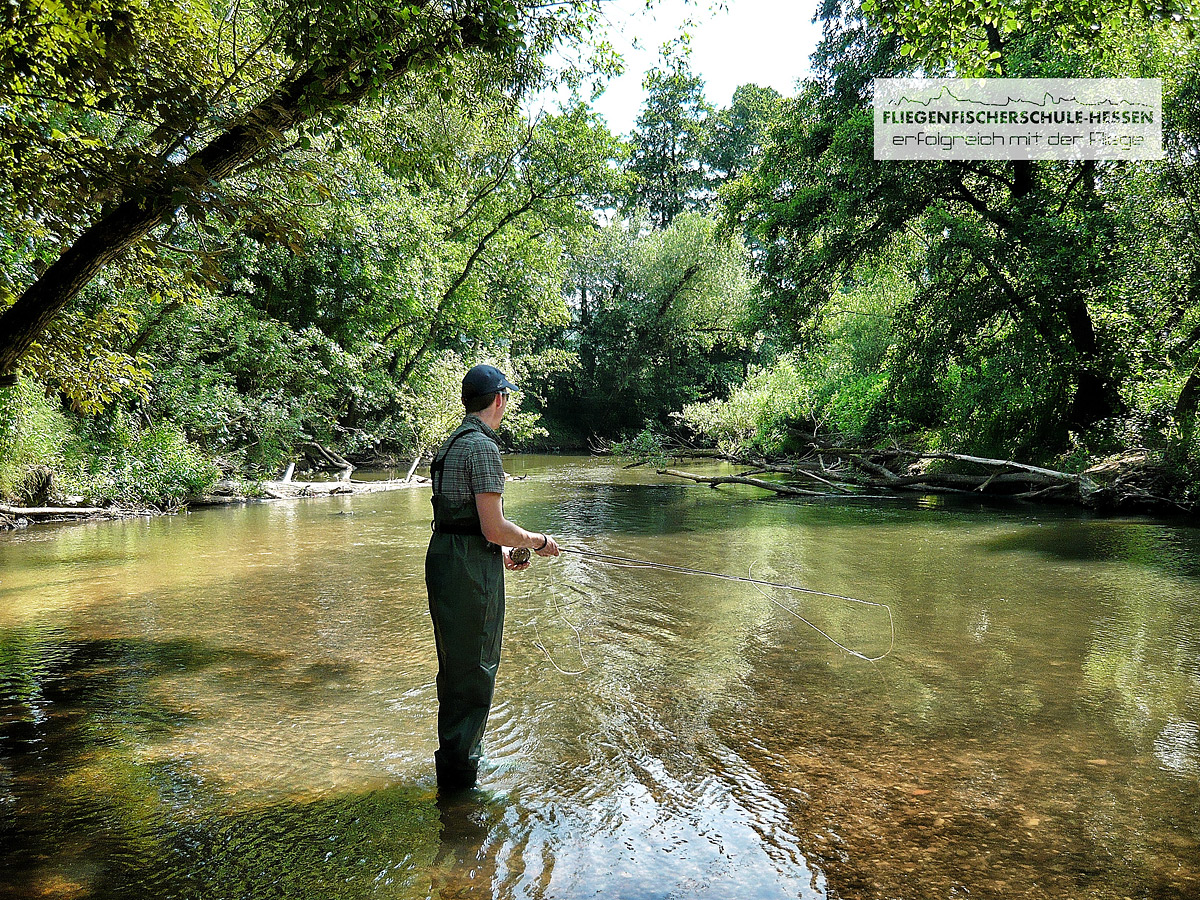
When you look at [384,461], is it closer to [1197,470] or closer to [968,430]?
[968,430]

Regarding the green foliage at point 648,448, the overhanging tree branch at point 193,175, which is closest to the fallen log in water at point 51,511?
the overhanging tree branch at point 193,175

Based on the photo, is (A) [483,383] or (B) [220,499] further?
(B) [220,499]

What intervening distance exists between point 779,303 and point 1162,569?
10.4 meters

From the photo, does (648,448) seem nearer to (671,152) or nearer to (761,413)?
(761,413)

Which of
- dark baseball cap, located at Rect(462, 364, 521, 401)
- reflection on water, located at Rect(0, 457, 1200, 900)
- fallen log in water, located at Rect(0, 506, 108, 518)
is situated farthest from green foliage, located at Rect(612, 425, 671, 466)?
dark baseball cap, located at Rect(462, 364, 521, 401)

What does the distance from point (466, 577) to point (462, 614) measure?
0.16 metres

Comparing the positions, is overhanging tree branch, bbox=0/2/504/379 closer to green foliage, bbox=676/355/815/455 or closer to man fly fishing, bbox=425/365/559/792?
man fly fishing, bbox=425/365/559/792

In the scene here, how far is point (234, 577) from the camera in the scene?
8.12 m

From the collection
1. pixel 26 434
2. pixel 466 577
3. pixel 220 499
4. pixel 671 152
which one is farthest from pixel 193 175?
pixel 671 152

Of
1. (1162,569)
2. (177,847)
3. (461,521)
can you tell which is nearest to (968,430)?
(1162,569)

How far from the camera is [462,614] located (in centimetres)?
326

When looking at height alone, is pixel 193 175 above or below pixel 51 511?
above

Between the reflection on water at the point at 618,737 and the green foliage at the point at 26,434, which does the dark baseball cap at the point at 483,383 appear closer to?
the reflection on water at the point at 618,737

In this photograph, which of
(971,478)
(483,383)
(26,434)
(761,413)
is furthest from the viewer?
(761,413)
